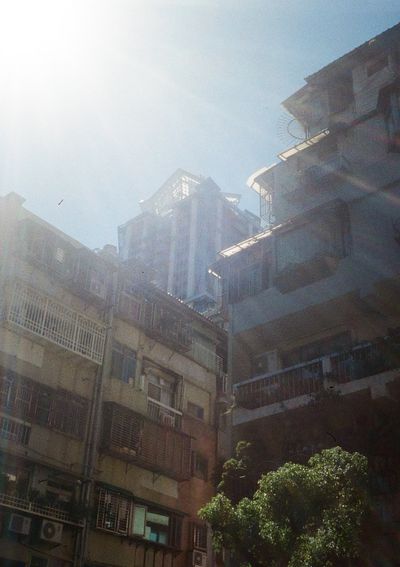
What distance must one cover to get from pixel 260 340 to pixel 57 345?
728cm

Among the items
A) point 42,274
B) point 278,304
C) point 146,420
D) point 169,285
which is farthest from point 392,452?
point 169,285

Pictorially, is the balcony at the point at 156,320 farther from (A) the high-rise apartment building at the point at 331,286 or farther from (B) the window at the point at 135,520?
(B) the window at the point at 135,520

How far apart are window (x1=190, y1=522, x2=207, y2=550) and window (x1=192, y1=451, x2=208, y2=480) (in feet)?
6.89

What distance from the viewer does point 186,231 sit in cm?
10569

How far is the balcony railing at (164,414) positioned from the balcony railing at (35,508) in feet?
20.8

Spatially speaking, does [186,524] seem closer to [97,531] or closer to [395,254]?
[97,531]

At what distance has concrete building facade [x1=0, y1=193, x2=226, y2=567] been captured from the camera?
70.5 feet

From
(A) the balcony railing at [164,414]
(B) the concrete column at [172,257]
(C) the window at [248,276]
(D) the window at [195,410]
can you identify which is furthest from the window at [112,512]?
(B) the concrete column at [172,257]

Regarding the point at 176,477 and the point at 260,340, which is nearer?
the point at 260,340

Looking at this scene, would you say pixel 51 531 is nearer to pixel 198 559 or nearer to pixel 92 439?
pixel 92 439

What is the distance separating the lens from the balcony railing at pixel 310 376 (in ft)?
60.4

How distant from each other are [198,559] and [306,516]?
14.8 meters

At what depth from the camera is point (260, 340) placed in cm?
2347

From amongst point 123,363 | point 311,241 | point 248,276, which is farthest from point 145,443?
point 311,241
